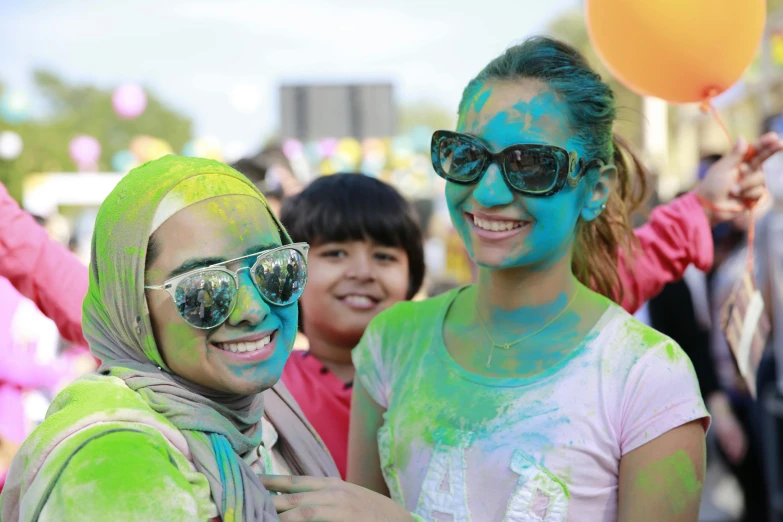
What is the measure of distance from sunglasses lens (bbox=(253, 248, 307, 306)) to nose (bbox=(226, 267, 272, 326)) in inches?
0.5

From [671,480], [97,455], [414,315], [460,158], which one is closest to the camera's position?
[97,455]

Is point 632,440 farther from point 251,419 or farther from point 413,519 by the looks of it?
point 251,419

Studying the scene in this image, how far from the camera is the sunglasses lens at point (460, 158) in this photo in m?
1.85

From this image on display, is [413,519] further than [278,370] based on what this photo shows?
Yes

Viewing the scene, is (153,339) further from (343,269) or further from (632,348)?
(343,269)

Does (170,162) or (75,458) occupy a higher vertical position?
(170,162)

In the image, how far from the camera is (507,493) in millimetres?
1744

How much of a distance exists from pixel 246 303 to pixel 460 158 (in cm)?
Answer: 67

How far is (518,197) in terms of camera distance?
183 cm

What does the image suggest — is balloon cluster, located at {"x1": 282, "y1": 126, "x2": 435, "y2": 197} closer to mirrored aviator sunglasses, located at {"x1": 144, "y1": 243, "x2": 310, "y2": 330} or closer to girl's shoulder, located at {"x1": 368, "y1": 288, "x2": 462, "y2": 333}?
girl's shoulder, located at {"x1": 368, "y1": 288, "x2": 462, "y2": 333}

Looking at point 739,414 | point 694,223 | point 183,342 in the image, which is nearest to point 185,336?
point 183,342

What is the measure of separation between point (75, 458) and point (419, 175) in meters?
17.5

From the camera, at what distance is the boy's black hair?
104 inches

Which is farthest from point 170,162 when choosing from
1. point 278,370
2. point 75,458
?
point 75,458
